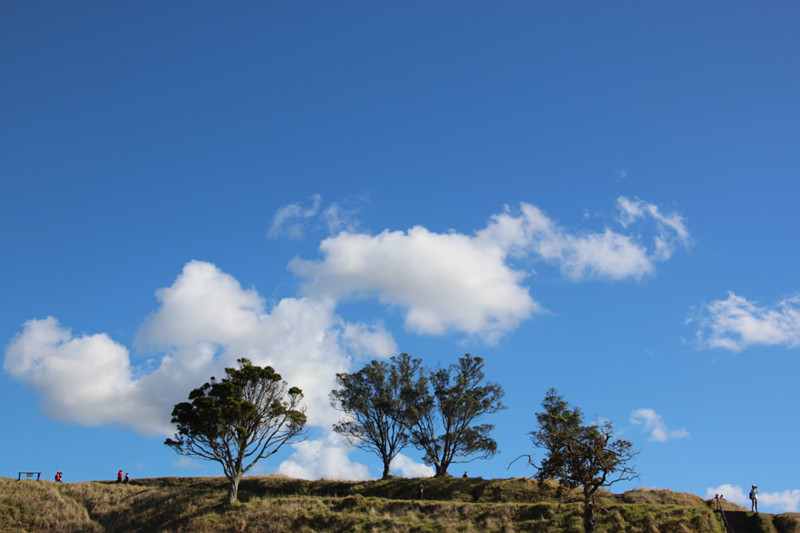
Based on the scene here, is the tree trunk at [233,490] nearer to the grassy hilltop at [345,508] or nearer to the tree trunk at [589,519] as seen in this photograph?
the grassy hilltop at [345,508]

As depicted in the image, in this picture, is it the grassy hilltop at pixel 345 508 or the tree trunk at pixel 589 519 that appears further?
the grassy hilltop at pixel 345 508

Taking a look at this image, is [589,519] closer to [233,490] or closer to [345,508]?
[345,508]

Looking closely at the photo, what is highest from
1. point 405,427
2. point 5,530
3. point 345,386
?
point 345,386

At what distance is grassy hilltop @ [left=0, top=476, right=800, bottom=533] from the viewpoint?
35.4 meters

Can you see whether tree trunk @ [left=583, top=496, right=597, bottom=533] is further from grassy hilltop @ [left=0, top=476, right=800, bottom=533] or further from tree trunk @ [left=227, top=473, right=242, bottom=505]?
tree trunk @ [left=227, top=473, right=242, bottom=505]

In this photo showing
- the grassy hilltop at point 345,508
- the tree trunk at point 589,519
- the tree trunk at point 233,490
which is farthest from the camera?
the tree trunk at point 233,490

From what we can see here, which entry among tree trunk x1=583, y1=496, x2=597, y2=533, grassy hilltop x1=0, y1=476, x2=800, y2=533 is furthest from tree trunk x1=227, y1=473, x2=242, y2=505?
tree trunk x1=583, y1=496, x2=597, y2=533

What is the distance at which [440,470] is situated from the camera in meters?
57.2

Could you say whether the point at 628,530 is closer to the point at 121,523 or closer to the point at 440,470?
the point at 440,470

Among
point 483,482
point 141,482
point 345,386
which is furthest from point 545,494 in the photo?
point 141,482

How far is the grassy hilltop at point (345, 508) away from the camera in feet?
116

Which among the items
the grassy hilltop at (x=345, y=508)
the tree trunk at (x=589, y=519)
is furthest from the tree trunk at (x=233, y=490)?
the tree trunk at (x=589, y=519)

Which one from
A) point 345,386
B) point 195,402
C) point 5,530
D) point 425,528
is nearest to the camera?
point 425,528

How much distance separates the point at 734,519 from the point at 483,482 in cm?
1868
